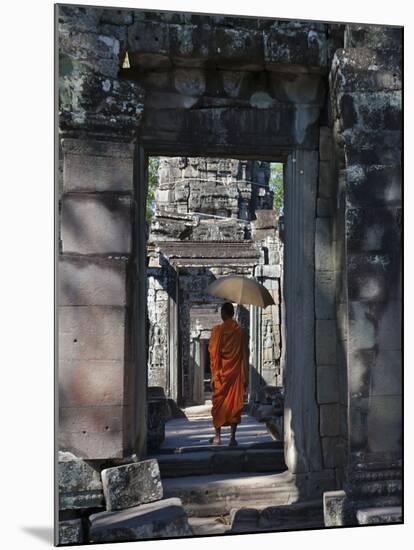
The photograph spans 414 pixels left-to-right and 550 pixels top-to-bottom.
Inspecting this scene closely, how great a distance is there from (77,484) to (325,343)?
2211 millimetres

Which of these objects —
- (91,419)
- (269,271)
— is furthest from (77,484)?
(269,271)

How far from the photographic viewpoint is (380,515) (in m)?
5.23

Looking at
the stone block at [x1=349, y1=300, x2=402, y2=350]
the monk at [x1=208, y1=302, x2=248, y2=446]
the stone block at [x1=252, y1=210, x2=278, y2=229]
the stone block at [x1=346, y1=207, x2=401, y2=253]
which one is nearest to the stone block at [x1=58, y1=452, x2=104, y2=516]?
the stone block at [x1=349, y1=300, x2=402, y2=350]

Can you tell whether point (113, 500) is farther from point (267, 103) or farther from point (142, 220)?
point (267, 103)

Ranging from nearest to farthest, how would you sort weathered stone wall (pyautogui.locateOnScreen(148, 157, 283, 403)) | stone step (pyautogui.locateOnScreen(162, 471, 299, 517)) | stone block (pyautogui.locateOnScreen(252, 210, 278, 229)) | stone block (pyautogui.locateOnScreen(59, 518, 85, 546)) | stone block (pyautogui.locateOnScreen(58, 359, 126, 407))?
stone block (pyautogui.locateOnScreen(59, 518, 85, 546)) → stone block (pyautogui.locateOnScreen(58, 359, 126, 407)) → stone step (pyautogui.locateOnScreen(162, 471, 299, 517)) → weathered stone wall (pyautogui.locateOnScreen(148, 157, 283, 403)) → stone block (pyautogui.locateOnScreen(252, 210, 278, 229))

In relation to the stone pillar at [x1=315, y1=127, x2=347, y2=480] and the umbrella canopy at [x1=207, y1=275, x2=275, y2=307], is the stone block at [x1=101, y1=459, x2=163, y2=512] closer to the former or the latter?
the stone pillar at [x1=315, y1=127, x2=347, y2=480]

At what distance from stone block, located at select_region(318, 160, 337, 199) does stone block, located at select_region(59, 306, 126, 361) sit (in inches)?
75.4

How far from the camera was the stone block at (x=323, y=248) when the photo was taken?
5.70 m

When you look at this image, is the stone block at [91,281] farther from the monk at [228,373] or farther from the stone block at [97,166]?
the monk at [228,373]

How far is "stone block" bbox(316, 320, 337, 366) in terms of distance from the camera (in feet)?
18.7

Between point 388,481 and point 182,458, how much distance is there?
1.79 metres

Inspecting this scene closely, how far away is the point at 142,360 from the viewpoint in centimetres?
557

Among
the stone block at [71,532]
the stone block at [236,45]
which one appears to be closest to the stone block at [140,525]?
the stone block at [71,532]

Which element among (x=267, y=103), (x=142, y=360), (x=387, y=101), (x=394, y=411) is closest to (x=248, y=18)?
(x=267, y=103)
